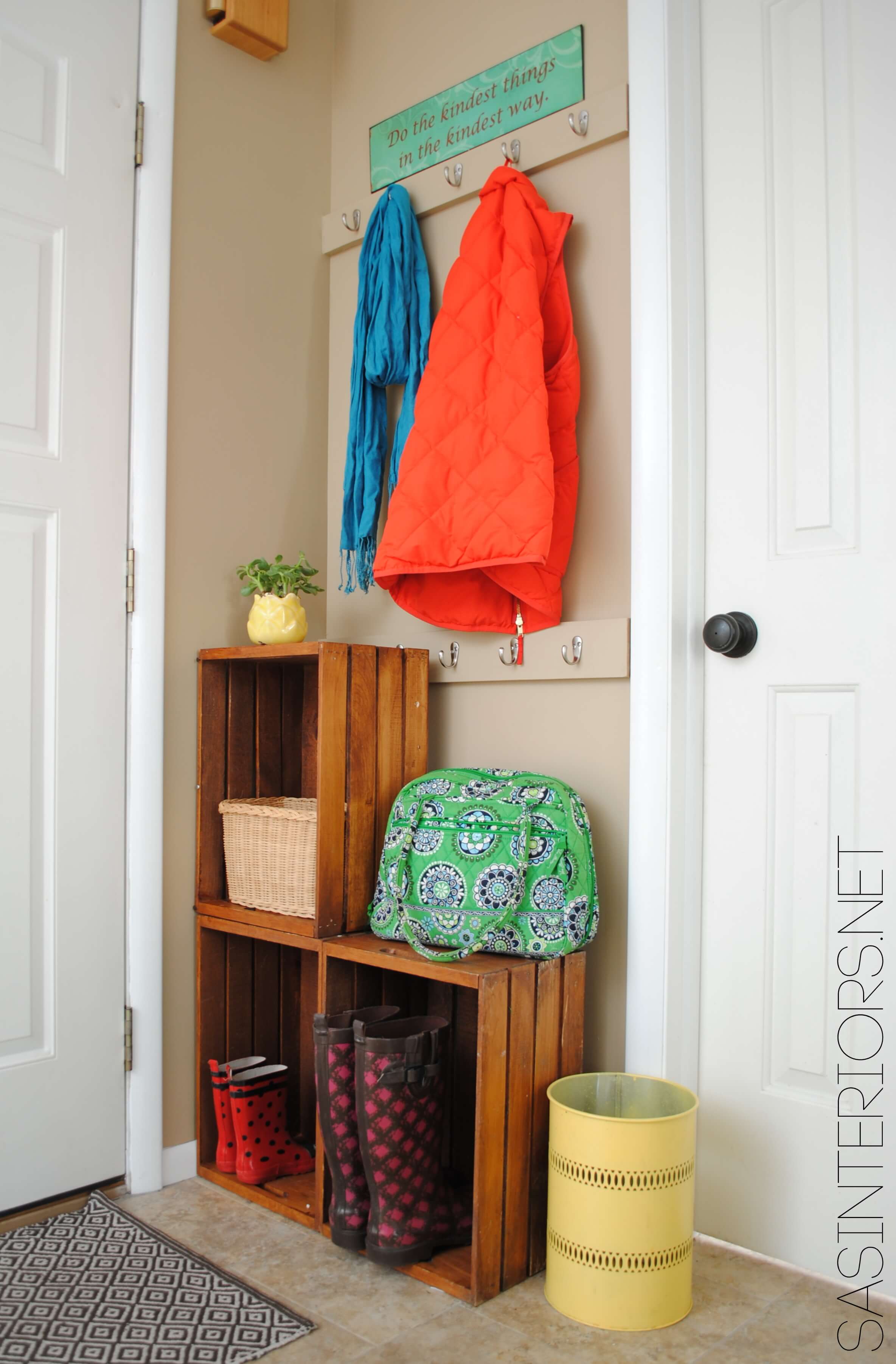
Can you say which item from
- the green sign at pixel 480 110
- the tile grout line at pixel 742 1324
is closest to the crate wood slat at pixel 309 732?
the green sign at pixel 480 110

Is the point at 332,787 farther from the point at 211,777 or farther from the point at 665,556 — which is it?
the point at 665,556

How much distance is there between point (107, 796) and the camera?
6.24 ft

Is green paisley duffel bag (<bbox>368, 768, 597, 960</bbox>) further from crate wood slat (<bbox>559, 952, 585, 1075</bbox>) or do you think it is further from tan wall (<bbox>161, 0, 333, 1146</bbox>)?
tan wall (<bbox>161, 0, 333, 1146</bbox>)

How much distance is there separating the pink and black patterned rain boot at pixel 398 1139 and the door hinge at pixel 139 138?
1582mm

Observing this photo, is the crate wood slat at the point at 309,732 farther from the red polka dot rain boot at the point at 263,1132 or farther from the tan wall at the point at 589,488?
the red polka dot rain boot at the point at 263,1132

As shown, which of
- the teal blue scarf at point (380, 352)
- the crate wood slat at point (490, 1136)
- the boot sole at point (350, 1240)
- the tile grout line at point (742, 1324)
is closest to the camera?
the tile grout line at point (742, 1324)

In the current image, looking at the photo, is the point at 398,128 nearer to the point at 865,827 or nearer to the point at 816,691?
the point at 816,691

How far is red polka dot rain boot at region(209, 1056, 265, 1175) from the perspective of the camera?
1.92 metres

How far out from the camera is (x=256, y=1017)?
2.10m

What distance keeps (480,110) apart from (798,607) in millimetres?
1150

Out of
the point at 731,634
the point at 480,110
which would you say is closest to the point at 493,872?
the point at 731,634

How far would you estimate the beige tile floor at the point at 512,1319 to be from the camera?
1365mm

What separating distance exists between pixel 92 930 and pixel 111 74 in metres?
1.54

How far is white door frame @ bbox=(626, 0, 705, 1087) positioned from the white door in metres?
0.92
